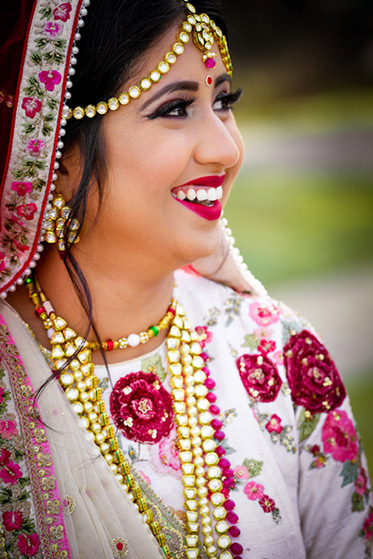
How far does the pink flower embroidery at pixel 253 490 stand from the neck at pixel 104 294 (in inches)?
16.7

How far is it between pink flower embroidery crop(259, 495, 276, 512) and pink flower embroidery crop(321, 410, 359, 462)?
0.77 ft

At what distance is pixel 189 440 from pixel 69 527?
0.36 metres

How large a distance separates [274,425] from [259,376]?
5.2 inches

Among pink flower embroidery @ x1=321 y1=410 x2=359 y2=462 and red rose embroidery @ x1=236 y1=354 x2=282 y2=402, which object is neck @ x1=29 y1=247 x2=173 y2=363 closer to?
red rose embroidery @ x1=236 y1=354 x2=282 y2=402

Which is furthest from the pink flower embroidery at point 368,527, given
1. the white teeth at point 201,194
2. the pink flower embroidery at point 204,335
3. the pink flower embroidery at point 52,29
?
the pink flower embroidery at point 52,29

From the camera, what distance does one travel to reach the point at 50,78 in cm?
123

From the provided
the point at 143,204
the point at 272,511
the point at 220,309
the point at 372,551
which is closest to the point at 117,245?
the point at 143,204

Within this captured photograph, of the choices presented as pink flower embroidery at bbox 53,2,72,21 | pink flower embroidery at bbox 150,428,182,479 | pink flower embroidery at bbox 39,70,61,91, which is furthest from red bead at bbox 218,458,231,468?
pink flower embroidery at bbox 53,2,72,21

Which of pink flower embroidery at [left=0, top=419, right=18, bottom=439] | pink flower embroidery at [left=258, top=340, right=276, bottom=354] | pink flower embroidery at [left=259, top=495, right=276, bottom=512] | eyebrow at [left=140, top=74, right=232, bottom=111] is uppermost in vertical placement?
eyebrow at [left=140, top=74, right=232, bottom=111]

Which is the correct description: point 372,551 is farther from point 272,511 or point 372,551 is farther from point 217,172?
point 217,172

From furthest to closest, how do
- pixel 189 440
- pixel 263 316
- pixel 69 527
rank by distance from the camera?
pixel 263 316 < pixel 189 440 < pixel 69 527

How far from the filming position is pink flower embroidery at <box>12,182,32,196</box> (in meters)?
1.28

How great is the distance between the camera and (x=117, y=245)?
139cm

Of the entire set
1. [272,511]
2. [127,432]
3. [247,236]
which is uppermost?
[247,236]
